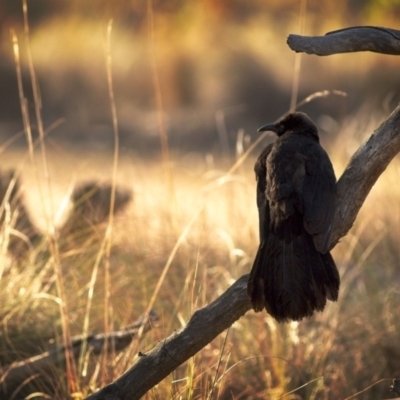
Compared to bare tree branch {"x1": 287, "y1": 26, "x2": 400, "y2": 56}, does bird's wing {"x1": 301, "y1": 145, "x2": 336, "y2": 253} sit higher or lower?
lower

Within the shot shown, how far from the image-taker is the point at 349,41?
11.2ft

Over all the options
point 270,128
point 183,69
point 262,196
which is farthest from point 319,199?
point 183,69

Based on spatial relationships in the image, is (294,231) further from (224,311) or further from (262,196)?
(224,311)

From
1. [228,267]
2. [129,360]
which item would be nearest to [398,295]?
[228,267]

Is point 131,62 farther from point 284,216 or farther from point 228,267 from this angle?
point 284,216

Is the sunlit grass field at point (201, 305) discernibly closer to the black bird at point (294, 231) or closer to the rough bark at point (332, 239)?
the rough bark at point (332, 239)

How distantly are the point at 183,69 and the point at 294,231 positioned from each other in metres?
12.2

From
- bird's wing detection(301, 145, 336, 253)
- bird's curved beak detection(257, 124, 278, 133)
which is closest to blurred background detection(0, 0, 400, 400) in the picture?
bird's curved beak detection(257, 124, 278, 133)

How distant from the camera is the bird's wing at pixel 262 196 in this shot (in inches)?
139

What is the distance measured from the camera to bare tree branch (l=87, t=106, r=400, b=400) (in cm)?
A: 339

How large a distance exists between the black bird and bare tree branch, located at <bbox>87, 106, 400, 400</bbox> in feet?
0.24

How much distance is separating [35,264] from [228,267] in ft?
4.11

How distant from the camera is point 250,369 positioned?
5.10 m

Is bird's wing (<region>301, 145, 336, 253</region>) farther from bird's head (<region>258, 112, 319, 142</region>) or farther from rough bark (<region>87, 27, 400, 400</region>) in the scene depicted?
bird's head (<region>258, 112, 319, 142</region>)
